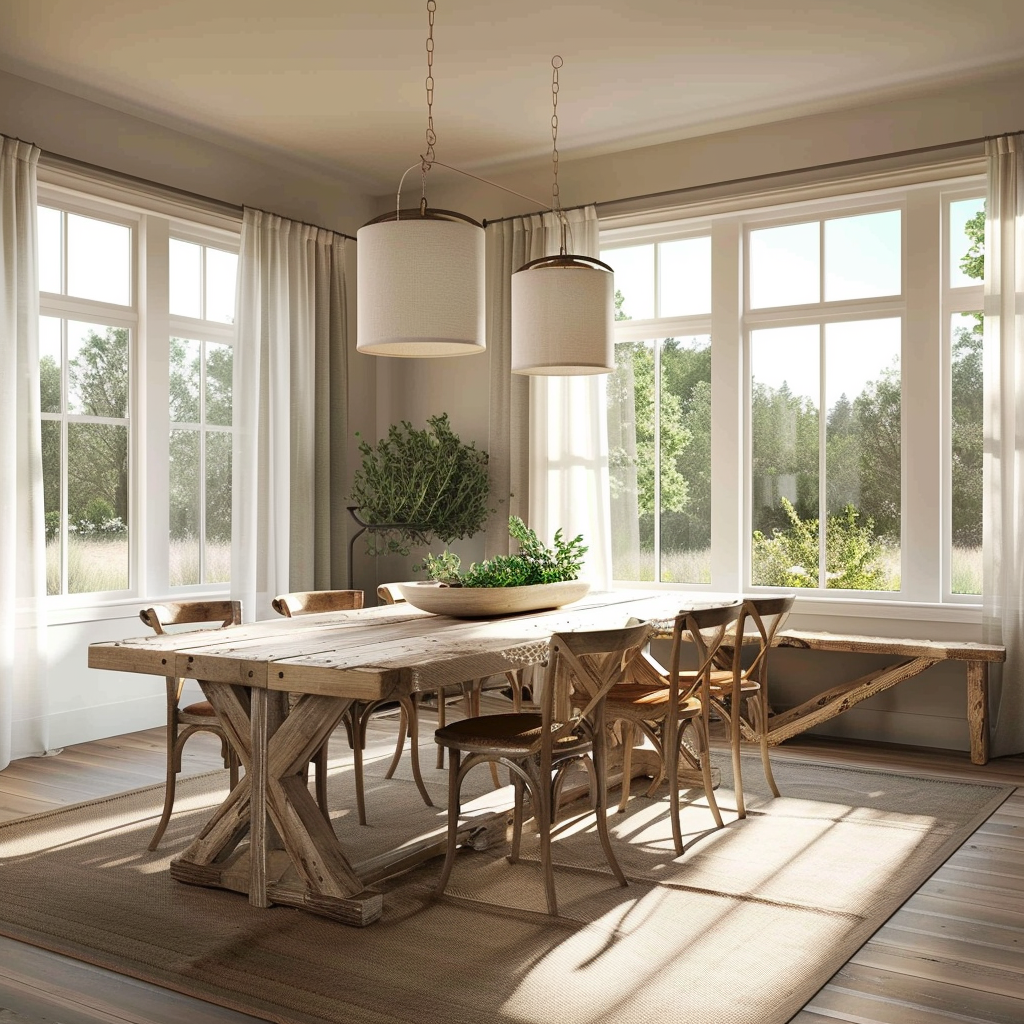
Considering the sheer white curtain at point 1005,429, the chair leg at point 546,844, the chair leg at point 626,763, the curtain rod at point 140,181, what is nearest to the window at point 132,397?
the curtain rod at point 140,181

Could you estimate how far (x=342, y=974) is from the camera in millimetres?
2537

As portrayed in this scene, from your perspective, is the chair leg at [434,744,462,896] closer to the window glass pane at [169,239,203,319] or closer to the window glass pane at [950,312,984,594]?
the window glass pane at [950,312,984,594]

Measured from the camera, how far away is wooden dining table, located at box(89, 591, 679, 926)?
2738mm

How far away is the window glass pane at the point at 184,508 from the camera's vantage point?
585 cm

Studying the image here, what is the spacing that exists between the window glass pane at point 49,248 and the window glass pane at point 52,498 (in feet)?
2.22

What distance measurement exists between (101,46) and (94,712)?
3105 millimetres

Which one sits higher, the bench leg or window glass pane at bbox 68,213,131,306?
window glass pane at bbox 68,213,131,306

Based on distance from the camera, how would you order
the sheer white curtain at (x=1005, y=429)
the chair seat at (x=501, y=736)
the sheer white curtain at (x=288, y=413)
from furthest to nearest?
1. the sheer white curtain at (x=288, y=413)
2. the sheer white curtain at (x=1005, y=429)
3. the chair seat at (x=501, y=736)

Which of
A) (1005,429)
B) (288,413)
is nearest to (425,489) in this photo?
(288,413)

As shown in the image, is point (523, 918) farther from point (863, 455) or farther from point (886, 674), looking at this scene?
point (863, 455)

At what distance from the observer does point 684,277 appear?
6.05 m

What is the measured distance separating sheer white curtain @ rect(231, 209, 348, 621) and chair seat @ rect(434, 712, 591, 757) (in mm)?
2982

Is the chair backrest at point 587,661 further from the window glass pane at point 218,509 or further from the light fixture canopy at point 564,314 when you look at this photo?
the window glass pane at point 218,509

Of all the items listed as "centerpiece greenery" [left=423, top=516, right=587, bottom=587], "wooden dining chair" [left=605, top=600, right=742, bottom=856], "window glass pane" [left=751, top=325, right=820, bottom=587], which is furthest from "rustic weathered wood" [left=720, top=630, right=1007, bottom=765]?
"centerpiece greenery" [left=423, top=516, right=587, bottom=587]
